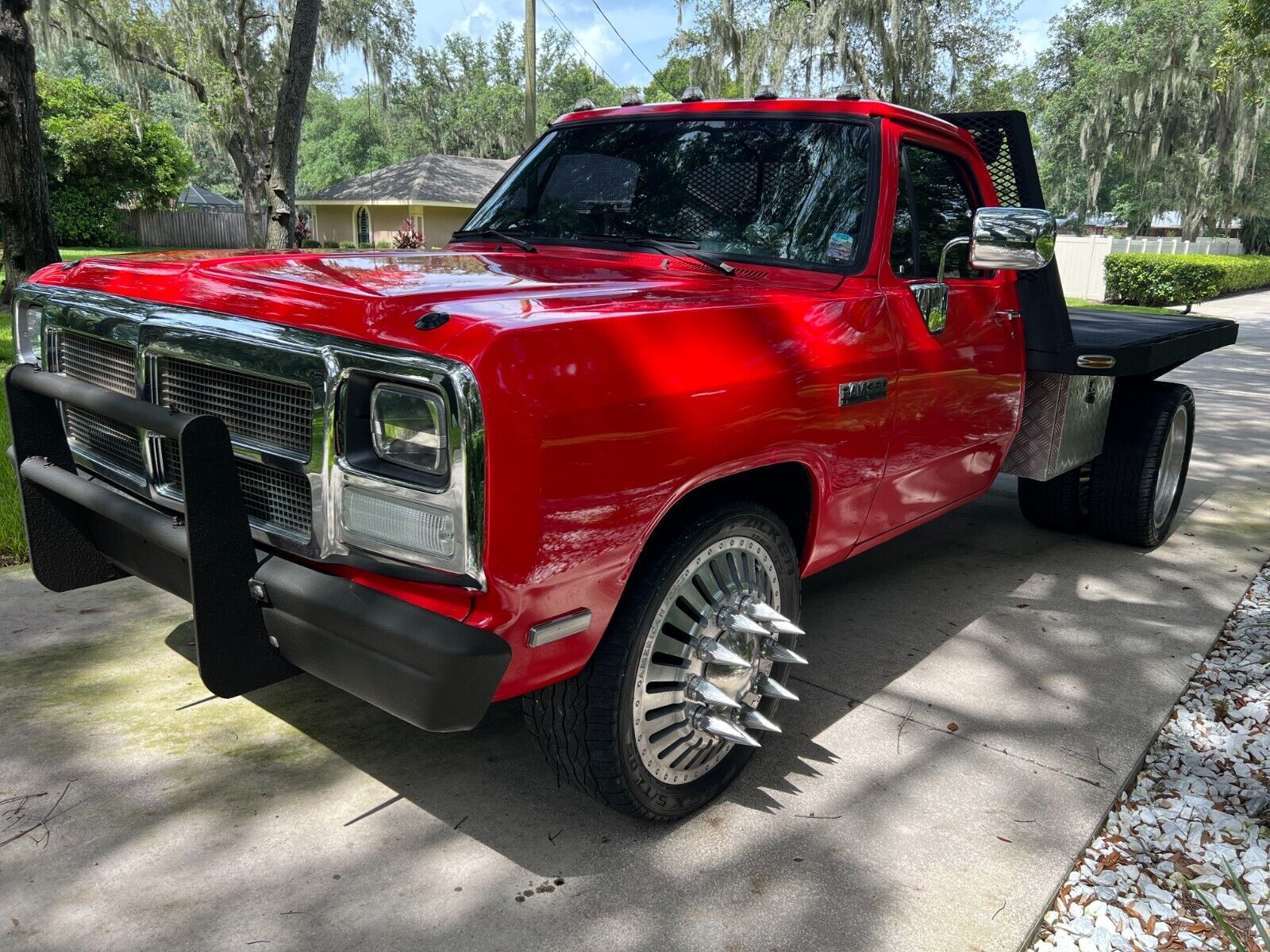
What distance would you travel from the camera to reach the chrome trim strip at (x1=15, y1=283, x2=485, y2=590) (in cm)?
200

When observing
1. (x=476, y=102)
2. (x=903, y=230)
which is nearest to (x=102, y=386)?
(x=903, y=230)

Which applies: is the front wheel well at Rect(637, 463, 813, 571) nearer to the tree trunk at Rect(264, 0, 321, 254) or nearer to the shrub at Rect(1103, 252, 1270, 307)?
the tree trunk at Rect(264, 0, 321, 254)

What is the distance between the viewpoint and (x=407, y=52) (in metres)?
29.9

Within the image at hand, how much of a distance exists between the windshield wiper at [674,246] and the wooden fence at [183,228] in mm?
40562

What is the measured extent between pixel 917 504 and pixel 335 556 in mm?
2224

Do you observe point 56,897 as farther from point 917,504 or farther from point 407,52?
point 407,52

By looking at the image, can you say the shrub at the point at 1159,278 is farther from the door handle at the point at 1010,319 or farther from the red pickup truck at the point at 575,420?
the red pickup truck at the point at 575,420

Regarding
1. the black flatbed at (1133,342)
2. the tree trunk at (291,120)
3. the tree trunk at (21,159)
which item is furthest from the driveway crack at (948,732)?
the tree trunk at (291,120)

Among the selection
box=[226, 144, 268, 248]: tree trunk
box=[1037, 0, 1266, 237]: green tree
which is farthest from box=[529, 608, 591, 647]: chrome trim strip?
box=[1037, 0, 1266, 237]: green tree

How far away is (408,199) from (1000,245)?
36.4m

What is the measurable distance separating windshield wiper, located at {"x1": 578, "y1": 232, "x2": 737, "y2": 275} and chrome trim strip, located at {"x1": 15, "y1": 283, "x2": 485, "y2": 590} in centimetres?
145

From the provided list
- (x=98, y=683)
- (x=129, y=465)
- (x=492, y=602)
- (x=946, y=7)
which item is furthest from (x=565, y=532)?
(x=946, y=7)

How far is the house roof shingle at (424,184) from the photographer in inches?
1486

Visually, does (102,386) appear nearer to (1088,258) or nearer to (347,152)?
(1088,258)
